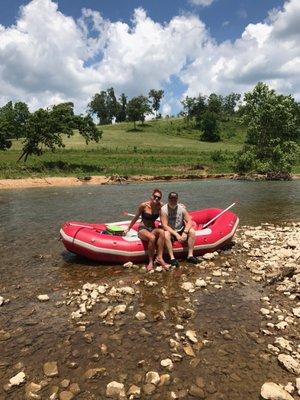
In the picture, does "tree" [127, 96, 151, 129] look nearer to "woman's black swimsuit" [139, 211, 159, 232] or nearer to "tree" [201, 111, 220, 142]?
"tree" [201, 111, 220, 142]

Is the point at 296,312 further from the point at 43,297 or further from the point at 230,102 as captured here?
the point at 230,102

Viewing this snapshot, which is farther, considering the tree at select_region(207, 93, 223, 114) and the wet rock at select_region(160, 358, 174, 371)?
the tree at select_region(207, 93, 223, 114)

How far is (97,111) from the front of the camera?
461ft

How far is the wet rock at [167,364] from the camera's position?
6321 millimetres

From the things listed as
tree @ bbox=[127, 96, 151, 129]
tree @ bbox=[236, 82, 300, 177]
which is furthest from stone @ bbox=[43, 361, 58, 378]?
tree @ bbox=[127, 96, 151, 129]

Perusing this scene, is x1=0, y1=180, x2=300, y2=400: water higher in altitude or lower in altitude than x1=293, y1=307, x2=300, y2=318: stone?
lower

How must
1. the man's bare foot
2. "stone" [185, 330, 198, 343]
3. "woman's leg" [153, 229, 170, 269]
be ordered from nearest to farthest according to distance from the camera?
"stone" [185, 330, 198, 343] → the man's bare foot → "woman's leg" [153, 229, 170, 269]

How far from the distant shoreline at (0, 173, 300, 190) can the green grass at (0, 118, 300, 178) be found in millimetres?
2150

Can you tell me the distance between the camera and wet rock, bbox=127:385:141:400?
565 centimetres

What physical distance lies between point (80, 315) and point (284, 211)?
16.0 m

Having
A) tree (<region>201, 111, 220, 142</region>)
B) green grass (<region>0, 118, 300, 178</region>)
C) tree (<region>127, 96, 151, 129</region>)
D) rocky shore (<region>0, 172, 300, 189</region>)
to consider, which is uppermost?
tree (<region>127, 96, 151, 129</region>)

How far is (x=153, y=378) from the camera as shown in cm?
602

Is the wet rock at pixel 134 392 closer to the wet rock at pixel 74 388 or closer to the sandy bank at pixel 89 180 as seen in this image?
the wet rock at pixel 74 388

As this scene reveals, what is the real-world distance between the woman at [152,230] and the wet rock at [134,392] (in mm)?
5147
